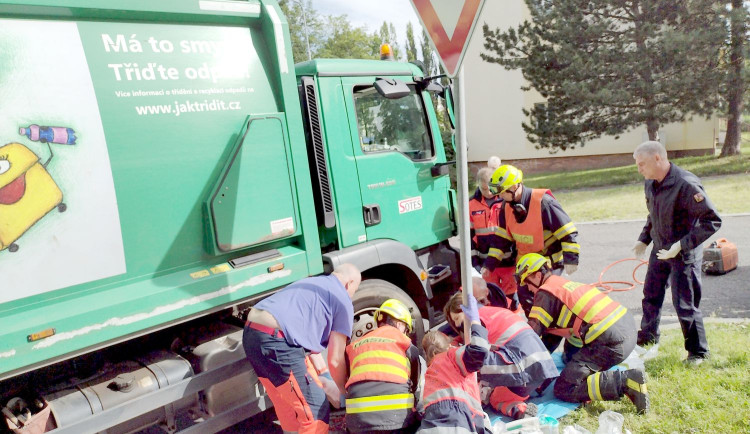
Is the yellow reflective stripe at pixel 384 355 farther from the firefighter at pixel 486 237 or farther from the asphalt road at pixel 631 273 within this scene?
the firefighter at pixel 486 237

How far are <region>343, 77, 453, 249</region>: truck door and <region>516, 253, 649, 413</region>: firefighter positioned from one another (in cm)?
111

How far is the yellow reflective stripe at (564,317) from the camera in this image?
363 centimetres

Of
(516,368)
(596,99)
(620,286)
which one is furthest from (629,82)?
(516,368)

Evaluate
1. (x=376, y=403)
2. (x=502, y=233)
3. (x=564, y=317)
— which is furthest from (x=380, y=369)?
(x=502, y=233)

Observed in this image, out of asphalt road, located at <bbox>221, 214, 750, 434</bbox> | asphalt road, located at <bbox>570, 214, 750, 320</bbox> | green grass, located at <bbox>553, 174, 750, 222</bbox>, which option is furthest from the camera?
green grass, located at <bbox>553, 174, 750, 222</bbox>

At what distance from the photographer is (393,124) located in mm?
4254

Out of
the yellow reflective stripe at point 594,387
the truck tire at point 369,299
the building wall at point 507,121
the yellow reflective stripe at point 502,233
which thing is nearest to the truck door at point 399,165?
the truck tire at point 369,299

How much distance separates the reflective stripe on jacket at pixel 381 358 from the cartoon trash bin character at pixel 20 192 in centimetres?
182

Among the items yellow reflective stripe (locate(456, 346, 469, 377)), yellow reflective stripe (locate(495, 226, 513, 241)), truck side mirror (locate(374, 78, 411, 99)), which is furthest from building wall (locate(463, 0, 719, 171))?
yellow reflective stripe (locate(456, 346, 469, 377))

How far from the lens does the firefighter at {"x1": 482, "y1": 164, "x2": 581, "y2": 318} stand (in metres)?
4.43

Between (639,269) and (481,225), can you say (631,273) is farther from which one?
(481,225)

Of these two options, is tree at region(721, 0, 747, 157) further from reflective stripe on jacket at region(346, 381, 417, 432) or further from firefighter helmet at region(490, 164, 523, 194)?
reflective stripe on jacket at region(346, 381, 417, 432)

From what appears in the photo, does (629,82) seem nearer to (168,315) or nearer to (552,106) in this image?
(552,106)

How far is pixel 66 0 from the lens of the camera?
2.66 m
